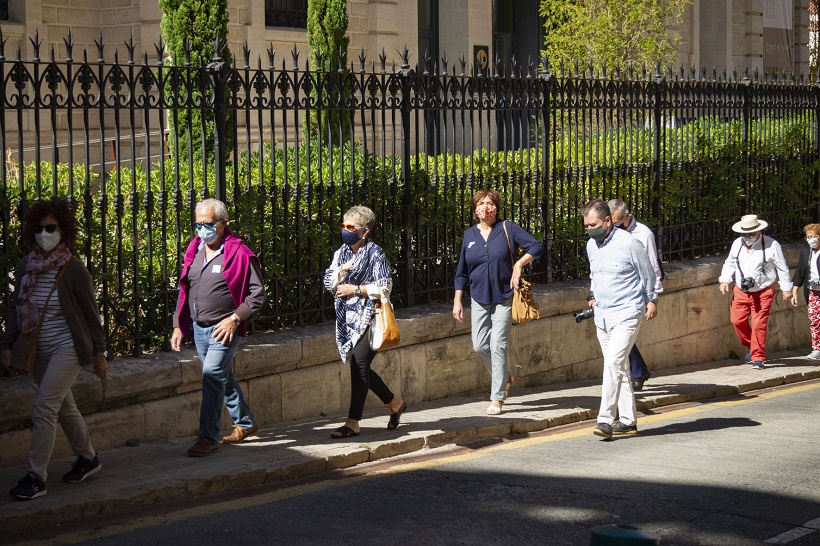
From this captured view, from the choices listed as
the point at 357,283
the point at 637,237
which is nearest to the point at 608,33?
the point at 637,237

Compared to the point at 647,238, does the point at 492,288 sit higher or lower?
lower

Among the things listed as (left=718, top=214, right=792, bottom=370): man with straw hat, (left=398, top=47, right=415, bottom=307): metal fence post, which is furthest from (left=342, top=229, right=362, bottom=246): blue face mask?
(left=718, top=214, right=792, bottom=370): man with straw hat

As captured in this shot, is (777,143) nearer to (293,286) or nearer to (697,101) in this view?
(697,101)

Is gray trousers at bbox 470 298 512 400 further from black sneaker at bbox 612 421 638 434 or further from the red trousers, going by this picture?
the red trousers

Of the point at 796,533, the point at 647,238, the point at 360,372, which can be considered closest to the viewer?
the point at 796,533

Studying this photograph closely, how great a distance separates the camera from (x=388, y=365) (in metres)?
10.6

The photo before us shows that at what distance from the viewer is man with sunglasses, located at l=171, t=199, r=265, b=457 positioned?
8305 millimetres

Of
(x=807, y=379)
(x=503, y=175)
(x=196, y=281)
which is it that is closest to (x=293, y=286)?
(x=196, y=281)

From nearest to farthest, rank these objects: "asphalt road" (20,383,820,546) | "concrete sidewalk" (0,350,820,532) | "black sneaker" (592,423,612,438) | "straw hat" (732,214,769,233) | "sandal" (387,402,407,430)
A: "asphalt road" (20,383,820,546)
"concrete sidewalk" (0,350,820,532)
"sandal" (387,402,407,430)
"black sneaker" (592,423,612,438)
"straw hat" (732,214,769,233)

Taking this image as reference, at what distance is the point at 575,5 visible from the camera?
2192cm

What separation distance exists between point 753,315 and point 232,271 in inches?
302

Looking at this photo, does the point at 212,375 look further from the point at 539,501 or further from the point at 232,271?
the point at 539,501

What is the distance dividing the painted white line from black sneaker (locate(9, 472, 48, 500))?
13.3 feet

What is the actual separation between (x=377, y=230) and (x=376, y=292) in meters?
2.02
